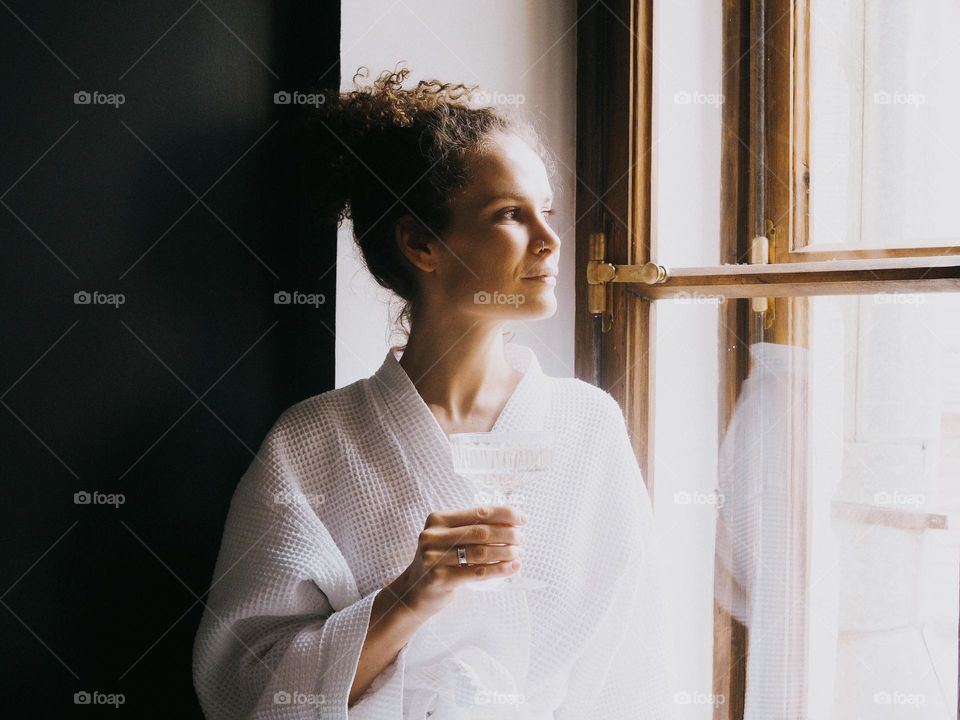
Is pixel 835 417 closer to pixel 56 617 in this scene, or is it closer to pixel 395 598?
pixel 395 598

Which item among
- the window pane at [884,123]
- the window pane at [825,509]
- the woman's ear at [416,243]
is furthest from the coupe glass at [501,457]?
the window pane at [884,123]

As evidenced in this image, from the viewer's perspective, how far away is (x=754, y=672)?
1.40 m

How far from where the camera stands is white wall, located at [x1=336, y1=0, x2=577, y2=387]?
5.06 feet

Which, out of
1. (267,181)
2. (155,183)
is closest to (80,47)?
(155,183)

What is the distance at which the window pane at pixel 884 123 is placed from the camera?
3.97 ft

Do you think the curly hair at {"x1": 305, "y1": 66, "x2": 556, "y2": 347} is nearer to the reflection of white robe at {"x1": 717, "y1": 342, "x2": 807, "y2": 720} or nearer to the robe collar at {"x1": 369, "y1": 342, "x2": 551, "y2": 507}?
the robe collar at {"x1": 369, "y1": 342, "x2": 551, "y2": 507}

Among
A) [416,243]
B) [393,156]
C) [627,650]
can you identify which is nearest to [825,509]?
[627,650]

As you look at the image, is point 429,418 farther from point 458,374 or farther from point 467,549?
point 467,549

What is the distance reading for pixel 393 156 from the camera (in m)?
1.38

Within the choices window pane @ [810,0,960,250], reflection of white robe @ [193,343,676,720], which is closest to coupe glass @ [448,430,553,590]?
reflection of white robe @ [193,343,676,720]

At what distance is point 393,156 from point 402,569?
0.62 m

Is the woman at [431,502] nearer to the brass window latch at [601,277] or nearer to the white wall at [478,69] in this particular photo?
the white wall at [478,69]

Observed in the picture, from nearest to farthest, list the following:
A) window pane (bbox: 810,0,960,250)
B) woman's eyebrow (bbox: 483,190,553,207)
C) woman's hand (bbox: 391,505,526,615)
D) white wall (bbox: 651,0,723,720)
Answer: woman's hand (bbox: 391,505,526,615), window pane (bbox: 810,0,960,250), woman's eyebrow (bbox: 483,190,553,207), white wall (bbox: 651,0,723,720)

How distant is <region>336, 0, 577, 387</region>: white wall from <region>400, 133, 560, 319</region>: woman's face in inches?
10.5
